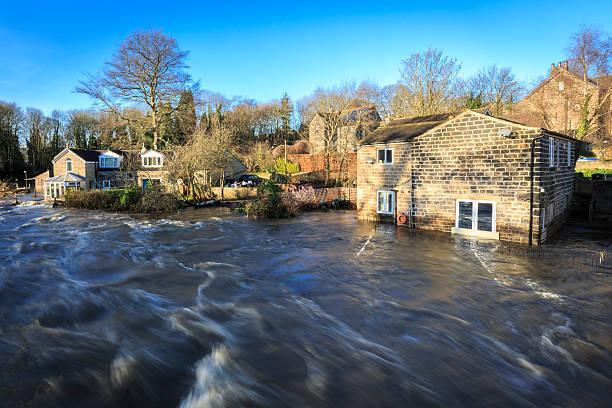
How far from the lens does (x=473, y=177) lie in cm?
1402

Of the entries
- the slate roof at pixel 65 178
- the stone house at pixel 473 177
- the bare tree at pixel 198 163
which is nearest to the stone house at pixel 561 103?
the stone house at pixel 473 177

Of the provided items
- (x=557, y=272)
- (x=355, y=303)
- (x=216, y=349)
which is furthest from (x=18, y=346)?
(x=557, y=272)

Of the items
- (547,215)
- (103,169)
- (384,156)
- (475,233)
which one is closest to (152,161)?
(103,169)

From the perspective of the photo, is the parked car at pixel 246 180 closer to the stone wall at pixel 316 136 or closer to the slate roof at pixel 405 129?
the stone wall at pixel 316 136

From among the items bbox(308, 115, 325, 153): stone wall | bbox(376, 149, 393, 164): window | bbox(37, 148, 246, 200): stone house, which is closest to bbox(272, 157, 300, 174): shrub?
bbox(308, 115, 325, 153): stone wall

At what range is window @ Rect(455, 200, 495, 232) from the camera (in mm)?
13705

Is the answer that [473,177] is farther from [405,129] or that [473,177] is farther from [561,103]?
[561,103]

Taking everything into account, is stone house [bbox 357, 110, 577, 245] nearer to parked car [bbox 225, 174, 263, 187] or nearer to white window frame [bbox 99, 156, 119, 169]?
parked car [bbox 225, 174, 263, 187]

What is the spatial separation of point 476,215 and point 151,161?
99.4 feet

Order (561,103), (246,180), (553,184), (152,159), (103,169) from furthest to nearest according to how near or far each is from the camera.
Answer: (103,169), (246,180), (561,103), (152,159), (553,184)

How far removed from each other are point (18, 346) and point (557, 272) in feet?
40.5

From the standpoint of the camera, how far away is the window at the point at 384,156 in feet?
56.3

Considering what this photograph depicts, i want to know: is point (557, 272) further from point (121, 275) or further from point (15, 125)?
point (15, 125)

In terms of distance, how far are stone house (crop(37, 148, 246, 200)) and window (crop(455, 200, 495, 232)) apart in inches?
944
